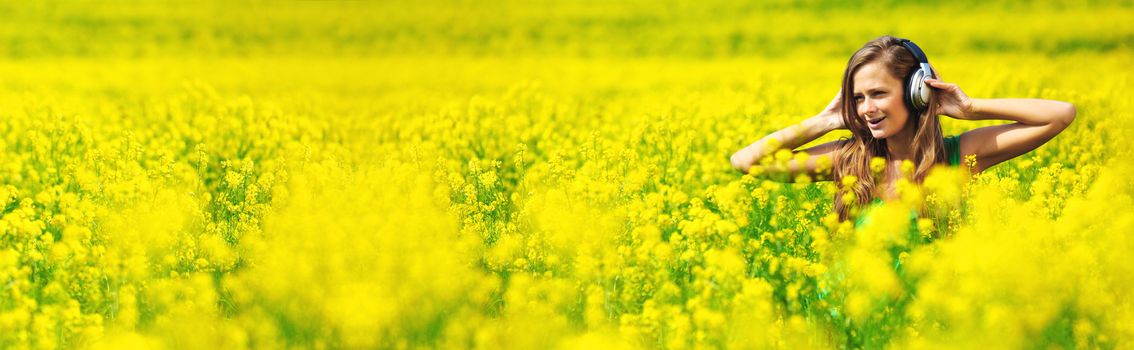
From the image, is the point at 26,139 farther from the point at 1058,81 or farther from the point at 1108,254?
the point at 1058,81

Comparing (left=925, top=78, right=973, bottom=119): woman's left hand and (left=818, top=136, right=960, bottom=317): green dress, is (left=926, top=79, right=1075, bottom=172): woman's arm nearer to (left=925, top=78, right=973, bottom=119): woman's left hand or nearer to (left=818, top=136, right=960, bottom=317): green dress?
(left=925, top=78, right=973, bottom=119): woman's left hand

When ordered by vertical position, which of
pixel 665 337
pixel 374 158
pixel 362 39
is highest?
pixel 362 39

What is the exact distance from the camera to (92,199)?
207 inches

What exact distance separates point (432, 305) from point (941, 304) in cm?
156

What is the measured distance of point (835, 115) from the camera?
14.4 ft

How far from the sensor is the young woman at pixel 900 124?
13.4ft

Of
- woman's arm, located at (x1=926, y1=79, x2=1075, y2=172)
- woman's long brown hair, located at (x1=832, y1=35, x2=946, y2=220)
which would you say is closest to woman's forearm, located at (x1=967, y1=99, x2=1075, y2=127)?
woman's arm, located at (x1=926, y1=79, x2=1075, y2=172)

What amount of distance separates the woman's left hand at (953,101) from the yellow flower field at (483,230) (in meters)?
0.24

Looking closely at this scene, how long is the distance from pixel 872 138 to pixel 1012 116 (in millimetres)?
509

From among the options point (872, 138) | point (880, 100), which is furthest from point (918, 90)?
point (872, 138)

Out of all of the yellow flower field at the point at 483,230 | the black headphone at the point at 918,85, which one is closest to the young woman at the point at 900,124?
the black headphone at the point at 918,85

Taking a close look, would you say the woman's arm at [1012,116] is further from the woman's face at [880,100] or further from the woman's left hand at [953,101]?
the woman's face at [880,100]

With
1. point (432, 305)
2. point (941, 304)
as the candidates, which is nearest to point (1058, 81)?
point (941, 304)

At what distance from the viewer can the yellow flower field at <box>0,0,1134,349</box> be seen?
3492 mm
